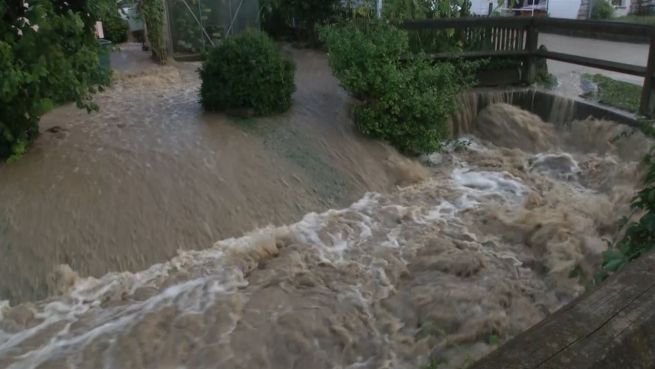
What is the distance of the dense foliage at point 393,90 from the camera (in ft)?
27.2

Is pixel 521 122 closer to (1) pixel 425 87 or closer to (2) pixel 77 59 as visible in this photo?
(1) pixel 425 87

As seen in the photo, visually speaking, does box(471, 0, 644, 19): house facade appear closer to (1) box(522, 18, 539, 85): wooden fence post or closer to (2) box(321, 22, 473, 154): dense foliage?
(1) box(522, 18, 539, 85): wooden fence post

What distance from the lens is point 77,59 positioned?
Result: 6602mm

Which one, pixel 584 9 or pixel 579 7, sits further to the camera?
pixel 579 7

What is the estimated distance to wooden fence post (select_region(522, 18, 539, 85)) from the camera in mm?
10398

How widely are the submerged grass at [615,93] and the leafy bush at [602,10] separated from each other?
16878 mm

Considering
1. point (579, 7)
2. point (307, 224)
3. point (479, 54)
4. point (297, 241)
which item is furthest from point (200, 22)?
point (579, 7)

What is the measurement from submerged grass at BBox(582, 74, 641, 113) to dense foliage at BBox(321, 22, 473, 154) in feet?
8.62

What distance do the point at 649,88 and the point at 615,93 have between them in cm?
174

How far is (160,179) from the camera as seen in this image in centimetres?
675

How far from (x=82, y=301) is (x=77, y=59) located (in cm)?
283

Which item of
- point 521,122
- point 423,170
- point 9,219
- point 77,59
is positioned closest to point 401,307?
point 423,170

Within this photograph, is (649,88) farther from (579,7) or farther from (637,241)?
(579,7)

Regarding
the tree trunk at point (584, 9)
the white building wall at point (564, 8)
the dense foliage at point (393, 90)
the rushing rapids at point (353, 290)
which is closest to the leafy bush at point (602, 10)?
the tree trunk at point (584, 9)
